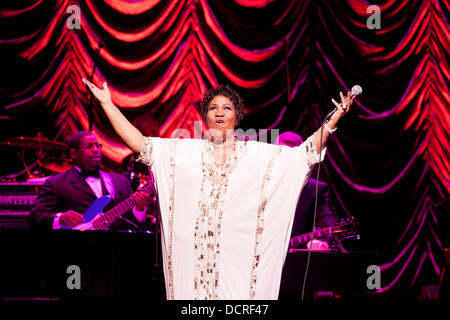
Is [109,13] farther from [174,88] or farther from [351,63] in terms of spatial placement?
[351,63]

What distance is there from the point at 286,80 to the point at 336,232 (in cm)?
240

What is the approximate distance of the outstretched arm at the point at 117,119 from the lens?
9.27 feet

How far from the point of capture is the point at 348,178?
6348mm

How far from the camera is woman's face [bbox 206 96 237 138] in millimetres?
3049

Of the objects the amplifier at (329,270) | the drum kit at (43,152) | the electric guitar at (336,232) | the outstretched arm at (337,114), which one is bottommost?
the amplifier at (329,270)

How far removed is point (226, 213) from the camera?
2.81 metres

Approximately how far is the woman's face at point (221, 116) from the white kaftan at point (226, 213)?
110mm

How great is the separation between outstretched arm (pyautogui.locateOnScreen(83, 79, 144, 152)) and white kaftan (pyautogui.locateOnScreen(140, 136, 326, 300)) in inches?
3.0

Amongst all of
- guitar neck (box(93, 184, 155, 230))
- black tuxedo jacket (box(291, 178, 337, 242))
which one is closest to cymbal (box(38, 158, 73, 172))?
guitar neck (box(93, 184, 155, 230))

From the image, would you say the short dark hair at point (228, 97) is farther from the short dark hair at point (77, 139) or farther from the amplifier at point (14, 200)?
the amplifier at point (14, 200)
